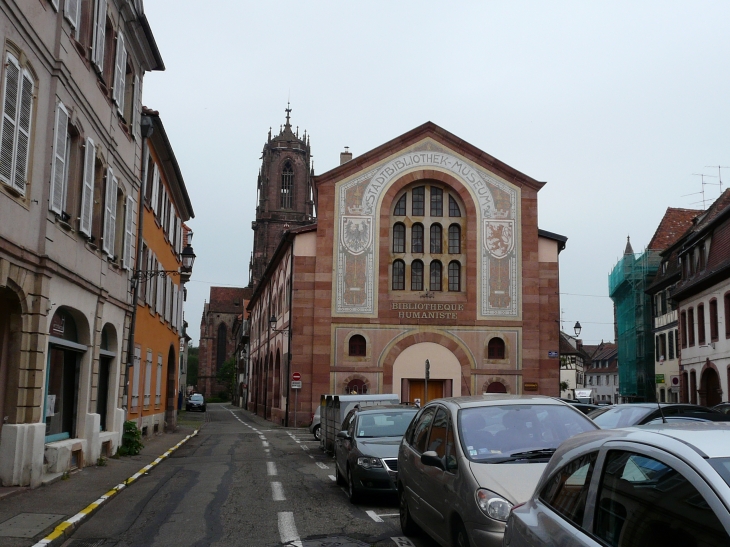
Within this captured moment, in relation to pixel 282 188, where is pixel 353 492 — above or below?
below

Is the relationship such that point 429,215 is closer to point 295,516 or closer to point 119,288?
point 119,288

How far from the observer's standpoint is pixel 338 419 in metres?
20.8

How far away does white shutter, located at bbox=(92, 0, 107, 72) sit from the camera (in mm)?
16375

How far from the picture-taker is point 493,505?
21.7 feet

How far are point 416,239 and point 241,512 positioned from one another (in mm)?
28538

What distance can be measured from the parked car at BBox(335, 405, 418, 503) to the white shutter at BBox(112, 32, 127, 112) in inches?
388

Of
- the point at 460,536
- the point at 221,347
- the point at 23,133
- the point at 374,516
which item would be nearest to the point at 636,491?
the point at 460,536

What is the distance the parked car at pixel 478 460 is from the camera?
6.76 m

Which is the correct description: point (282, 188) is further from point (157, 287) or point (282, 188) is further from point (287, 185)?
point (157, 287)

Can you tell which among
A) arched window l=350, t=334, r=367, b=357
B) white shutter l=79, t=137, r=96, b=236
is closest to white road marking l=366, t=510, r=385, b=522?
white shutter l=79, t=137, r=96, b=236

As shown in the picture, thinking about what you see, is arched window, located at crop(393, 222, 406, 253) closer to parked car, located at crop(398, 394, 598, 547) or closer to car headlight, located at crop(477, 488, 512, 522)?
parked car, located at crop(398, 394, 598, 547)

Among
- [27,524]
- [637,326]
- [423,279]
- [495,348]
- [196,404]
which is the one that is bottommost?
[196,404]

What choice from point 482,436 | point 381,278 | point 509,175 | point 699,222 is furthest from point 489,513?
point 699,222

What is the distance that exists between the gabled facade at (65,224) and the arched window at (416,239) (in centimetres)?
1960
